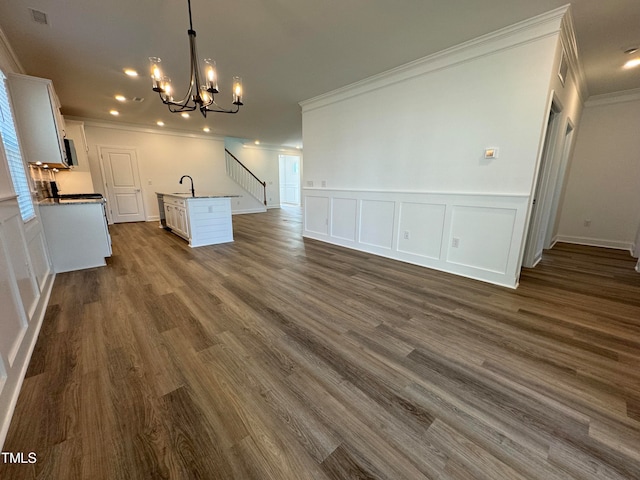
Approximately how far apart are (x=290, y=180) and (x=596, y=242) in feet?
34.9

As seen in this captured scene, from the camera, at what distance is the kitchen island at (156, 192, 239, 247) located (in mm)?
4574

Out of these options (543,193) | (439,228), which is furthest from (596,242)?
(439,228)

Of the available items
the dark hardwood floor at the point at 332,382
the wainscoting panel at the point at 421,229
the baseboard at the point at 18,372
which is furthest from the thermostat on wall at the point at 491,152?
the baseboard at the point at 18,372

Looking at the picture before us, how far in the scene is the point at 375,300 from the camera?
2596 millimetres

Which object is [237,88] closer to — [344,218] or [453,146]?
[453,146]

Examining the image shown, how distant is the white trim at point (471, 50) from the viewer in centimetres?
236

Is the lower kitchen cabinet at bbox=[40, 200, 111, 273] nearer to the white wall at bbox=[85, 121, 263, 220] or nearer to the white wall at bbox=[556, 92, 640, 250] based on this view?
the white wall at bbox=[85, 121, 263, 220]

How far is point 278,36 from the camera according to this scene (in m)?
2.76

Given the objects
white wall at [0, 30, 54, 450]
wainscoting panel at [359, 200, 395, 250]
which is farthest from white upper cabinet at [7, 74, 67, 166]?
wainscoting panel at [359, 200, 395, 250]

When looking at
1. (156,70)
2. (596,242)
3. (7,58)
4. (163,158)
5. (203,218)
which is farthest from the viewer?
(163,158)

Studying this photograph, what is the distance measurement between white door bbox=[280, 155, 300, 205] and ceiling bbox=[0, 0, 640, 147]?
26.2 feet

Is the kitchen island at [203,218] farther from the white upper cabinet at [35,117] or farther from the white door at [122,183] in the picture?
the white door at [122,183]

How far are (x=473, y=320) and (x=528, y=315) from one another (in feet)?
1.85

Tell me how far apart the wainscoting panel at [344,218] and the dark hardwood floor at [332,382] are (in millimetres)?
1728
